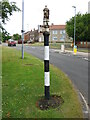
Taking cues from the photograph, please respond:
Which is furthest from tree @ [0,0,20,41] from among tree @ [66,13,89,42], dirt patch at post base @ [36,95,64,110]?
tree @ [66,13,89,42]

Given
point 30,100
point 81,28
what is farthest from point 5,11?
point 81,28

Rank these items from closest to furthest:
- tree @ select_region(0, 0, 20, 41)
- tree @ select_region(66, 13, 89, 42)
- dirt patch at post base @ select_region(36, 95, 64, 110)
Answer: dirt patch at post base @ select_region(36, 95, 64, 110)
tree @ select_region(0, 0, 20, 41)
tree @ select_region(66, 13, 89, 42)

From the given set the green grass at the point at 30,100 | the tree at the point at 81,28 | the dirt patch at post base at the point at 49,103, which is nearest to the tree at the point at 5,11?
the green grass at the point at 30,100

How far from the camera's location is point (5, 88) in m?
6.96

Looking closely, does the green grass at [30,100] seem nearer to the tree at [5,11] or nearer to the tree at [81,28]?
the tree at [5,11]

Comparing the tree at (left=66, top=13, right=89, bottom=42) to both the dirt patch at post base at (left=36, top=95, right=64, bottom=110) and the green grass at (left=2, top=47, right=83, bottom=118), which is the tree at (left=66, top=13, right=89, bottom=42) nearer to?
the green grass at (left=2, top=47, right=83, bottom=118)

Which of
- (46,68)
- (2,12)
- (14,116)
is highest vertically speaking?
(2,12)

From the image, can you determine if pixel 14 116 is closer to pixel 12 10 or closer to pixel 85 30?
pixel 12 10

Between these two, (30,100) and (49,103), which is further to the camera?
(30,100)

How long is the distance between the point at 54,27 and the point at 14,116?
325ft

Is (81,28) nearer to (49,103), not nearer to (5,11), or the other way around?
(5,11)

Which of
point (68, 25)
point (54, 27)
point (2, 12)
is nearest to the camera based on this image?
point (2, 12)

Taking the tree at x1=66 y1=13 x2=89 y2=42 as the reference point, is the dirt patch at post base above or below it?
below

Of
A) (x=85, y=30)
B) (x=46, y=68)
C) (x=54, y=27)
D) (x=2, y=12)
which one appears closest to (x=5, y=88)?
(x=46, y=68)
